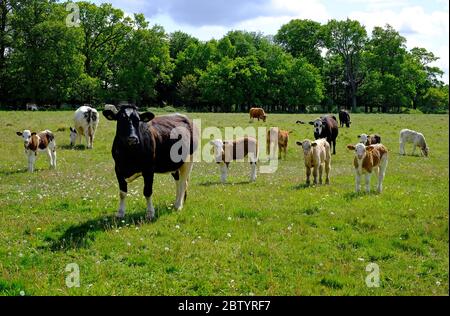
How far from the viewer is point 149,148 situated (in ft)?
35.8

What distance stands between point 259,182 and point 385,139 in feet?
66.9

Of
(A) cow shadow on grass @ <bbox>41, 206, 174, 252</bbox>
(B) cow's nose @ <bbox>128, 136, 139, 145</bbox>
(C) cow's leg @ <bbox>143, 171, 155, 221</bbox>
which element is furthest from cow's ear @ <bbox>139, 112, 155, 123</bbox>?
(A) cow shadow on grass @ <bbox>41, 206, 174, 252</bbox>

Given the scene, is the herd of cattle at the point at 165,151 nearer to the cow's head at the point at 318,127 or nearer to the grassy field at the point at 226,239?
the grassy field at the point at 226,239

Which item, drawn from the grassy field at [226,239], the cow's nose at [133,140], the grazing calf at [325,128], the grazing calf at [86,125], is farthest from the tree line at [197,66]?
the cow's nose at [133,140]

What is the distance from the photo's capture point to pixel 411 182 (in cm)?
1716

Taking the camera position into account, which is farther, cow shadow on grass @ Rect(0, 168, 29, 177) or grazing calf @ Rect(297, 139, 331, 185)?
cow shadow on grass @ Rect(0, 168, 29, 177)

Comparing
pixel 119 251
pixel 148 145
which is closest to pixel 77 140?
pixel 148 145

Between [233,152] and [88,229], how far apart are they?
8470 mm

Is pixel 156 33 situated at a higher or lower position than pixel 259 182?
higher

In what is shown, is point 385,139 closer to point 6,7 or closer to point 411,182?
point 411,182

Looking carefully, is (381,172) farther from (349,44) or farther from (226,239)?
(349,44)

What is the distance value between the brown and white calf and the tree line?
51.8 meters

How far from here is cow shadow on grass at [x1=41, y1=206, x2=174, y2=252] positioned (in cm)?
907

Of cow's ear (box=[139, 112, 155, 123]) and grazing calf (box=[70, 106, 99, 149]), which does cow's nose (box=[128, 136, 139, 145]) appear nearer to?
cow's ear (box=[139, 112, 155, 123])
